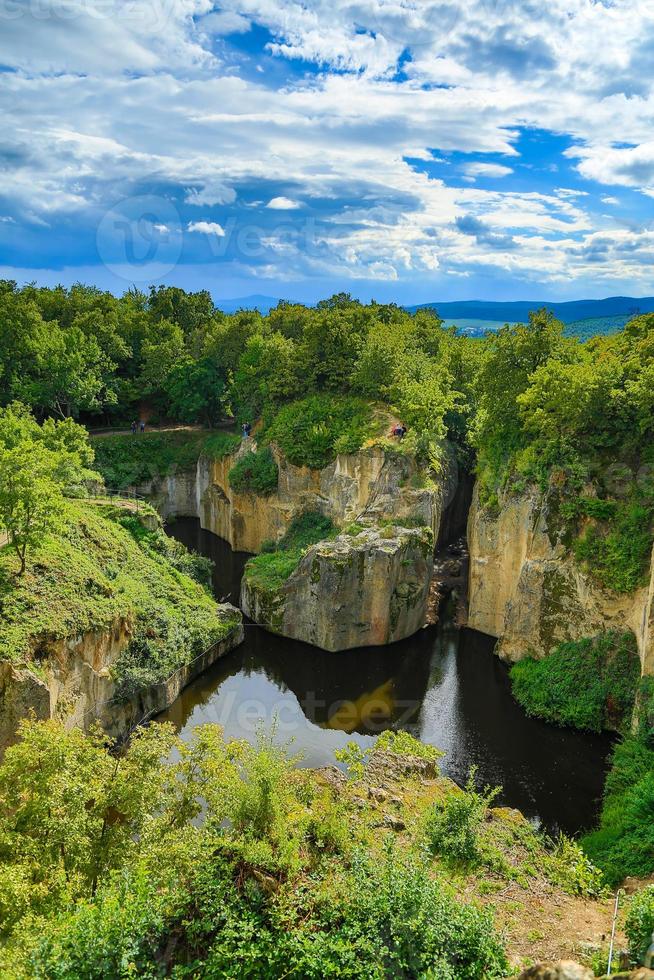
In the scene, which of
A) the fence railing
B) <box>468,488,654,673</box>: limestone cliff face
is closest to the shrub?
<box>468,488,654,673</box>: limestone cliff face

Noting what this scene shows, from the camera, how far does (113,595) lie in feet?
85.5

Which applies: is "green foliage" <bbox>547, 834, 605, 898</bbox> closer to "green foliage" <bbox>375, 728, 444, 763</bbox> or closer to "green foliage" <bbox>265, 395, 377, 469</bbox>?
"green foliage" <bbox>375, 728, 444, 763</bbox>

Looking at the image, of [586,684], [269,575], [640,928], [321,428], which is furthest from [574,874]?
[321,428]

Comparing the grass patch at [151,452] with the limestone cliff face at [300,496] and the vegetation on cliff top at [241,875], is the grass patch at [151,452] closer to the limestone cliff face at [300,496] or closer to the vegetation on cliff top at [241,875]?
the limestone cliff face at [300,496]

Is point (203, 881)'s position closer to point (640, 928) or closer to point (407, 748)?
point (640, 928)

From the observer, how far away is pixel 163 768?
15914 mm

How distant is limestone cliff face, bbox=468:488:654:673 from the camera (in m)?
26.5

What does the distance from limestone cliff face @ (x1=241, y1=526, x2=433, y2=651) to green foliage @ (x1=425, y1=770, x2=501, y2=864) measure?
49.9 feet

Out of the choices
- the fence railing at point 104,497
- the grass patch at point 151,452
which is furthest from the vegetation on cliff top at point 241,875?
the grass patch at point 151,452

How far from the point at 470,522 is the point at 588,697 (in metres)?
13.0

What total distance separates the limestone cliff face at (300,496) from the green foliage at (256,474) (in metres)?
0.52

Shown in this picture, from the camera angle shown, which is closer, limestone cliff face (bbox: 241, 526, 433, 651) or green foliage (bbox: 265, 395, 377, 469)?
limestone cliff face (bbox: 241, 526, 433, 651)

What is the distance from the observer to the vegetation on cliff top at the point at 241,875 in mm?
10734

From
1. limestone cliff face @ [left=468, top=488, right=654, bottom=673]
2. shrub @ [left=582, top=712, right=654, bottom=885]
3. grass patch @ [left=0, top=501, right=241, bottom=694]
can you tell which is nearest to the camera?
shrub @ [left=582, top=712, right=654, bottom=885]
